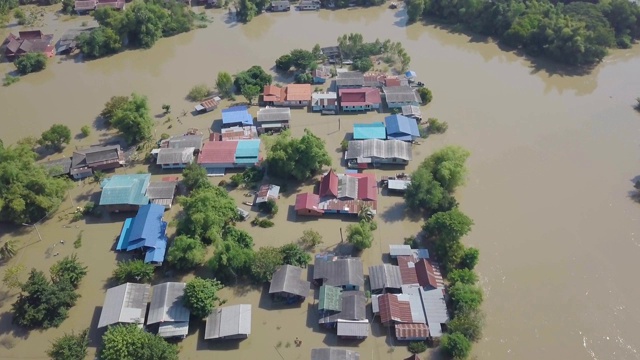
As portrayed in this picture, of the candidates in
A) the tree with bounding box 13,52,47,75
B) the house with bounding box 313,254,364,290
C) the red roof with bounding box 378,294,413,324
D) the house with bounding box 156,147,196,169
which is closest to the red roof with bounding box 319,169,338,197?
the house with bounding box 313,254,364,290

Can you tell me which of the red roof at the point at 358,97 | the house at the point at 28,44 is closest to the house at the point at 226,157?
the red roof at the point at 358,97

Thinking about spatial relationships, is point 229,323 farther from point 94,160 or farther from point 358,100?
point 358,100

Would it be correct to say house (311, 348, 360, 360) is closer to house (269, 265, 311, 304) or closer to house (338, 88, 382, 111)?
house (269, 265, 311, 304)

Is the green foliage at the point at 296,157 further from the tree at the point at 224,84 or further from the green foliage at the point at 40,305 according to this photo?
the green foliage at the point at 40,305

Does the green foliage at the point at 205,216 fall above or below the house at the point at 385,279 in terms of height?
above

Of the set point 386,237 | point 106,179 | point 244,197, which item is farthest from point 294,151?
point 106,179

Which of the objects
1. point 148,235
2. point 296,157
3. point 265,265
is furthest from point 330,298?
point 148,235
